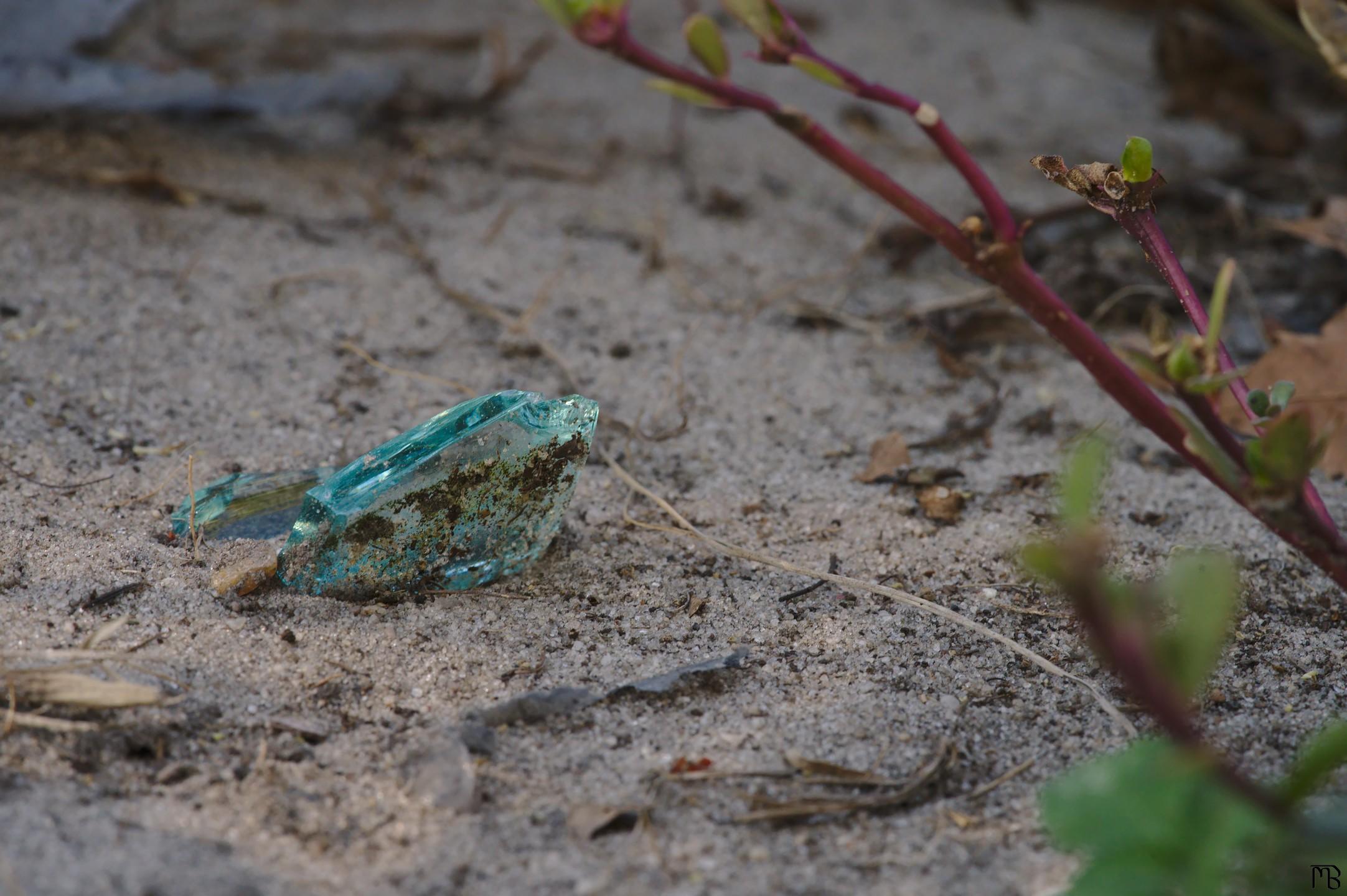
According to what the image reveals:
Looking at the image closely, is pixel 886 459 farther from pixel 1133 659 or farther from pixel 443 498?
pixel 1133 659

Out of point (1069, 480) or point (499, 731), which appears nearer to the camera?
point (1069, 480)

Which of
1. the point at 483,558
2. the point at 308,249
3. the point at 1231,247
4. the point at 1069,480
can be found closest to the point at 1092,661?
the point at 1069,480

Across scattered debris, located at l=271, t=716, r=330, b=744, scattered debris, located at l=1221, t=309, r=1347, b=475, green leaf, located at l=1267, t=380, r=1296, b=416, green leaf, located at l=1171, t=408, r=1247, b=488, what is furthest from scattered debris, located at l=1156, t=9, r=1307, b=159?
scattered debris, located at l=271, t=716, r=330, b=744

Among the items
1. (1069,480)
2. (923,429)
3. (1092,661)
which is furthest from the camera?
(923,429)

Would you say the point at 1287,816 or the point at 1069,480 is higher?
the point at 1069,480

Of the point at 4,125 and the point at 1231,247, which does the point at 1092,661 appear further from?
the point at 4,125

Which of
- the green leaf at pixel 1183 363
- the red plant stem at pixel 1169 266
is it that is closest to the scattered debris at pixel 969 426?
the red plant stem at pixel 1169 266

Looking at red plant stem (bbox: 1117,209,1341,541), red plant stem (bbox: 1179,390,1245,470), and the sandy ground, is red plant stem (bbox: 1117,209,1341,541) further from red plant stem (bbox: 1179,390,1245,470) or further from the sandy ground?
the sandy ground
